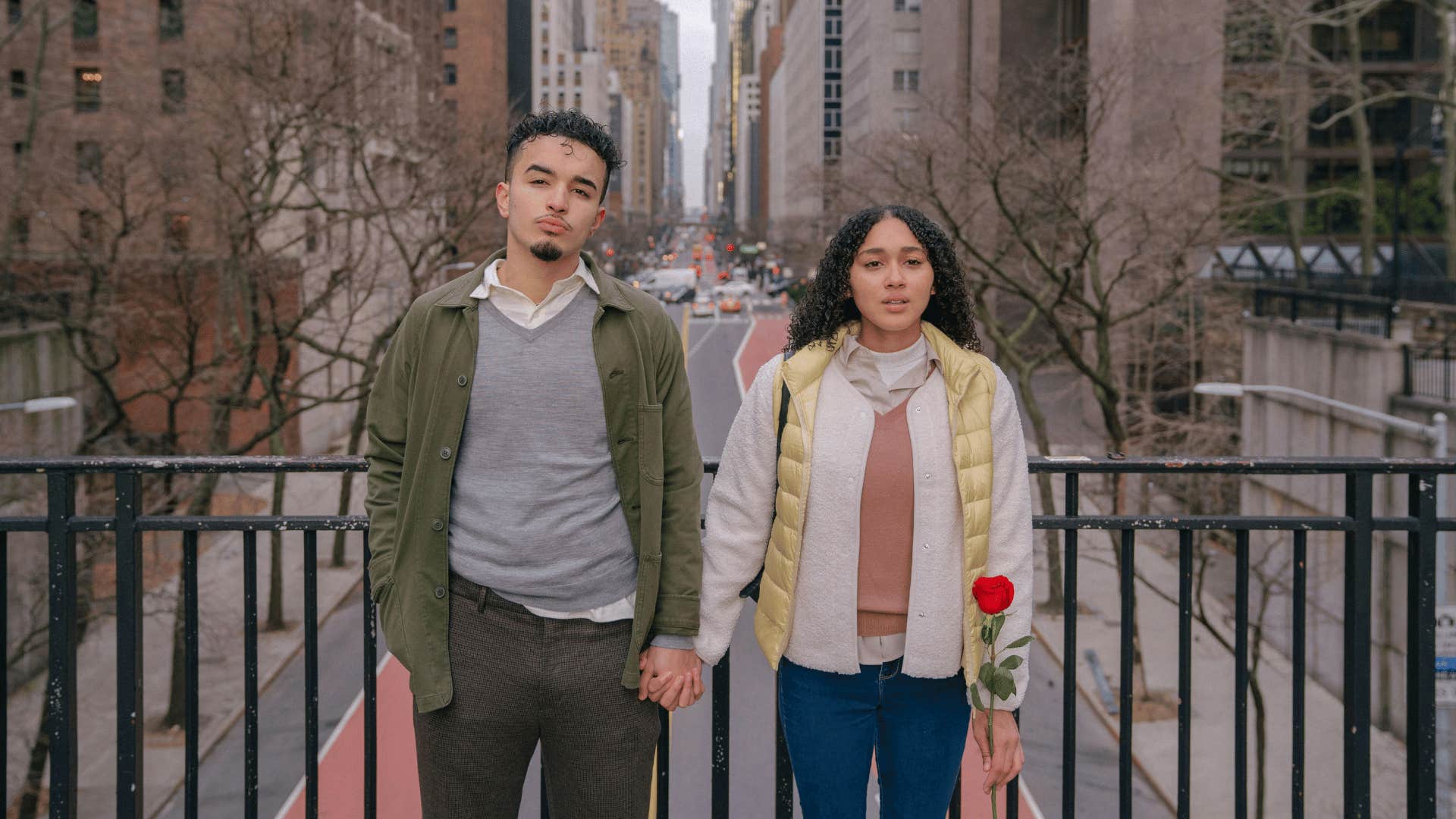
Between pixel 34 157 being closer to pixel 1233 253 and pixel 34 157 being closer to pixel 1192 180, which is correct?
pixel 1192 180

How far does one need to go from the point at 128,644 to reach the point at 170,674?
20.4m

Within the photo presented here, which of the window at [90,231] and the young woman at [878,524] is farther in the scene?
the window at [90,231]

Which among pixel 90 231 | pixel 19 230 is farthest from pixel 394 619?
pixel 19 230

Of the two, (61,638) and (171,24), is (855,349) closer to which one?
(61,638)

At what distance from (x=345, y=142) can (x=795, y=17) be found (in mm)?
129076

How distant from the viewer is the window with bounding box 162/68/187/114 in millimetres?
30953

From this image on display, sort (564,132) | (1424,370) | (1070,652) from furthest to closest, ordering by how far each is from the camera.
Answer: (1424,370) → (1070,652) → (564,132)

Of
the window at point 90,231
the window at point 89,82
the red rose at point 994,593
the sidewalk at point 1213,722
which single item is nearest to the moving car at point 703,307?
the window at point 89,82

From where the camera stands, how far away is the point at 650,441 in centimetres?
314

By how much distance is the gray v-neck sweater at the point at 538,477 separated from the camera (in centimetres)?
310

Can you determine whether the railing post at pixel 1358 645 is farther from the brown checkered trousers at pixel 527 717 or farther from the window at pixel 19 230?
the window at pixel 19 230

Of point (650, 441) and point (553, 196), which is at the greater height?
point (553, 196)

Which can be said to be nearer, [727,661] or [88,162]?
[727,661]

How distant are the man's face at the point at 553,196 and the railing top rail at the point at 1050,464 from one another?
1.06 m
